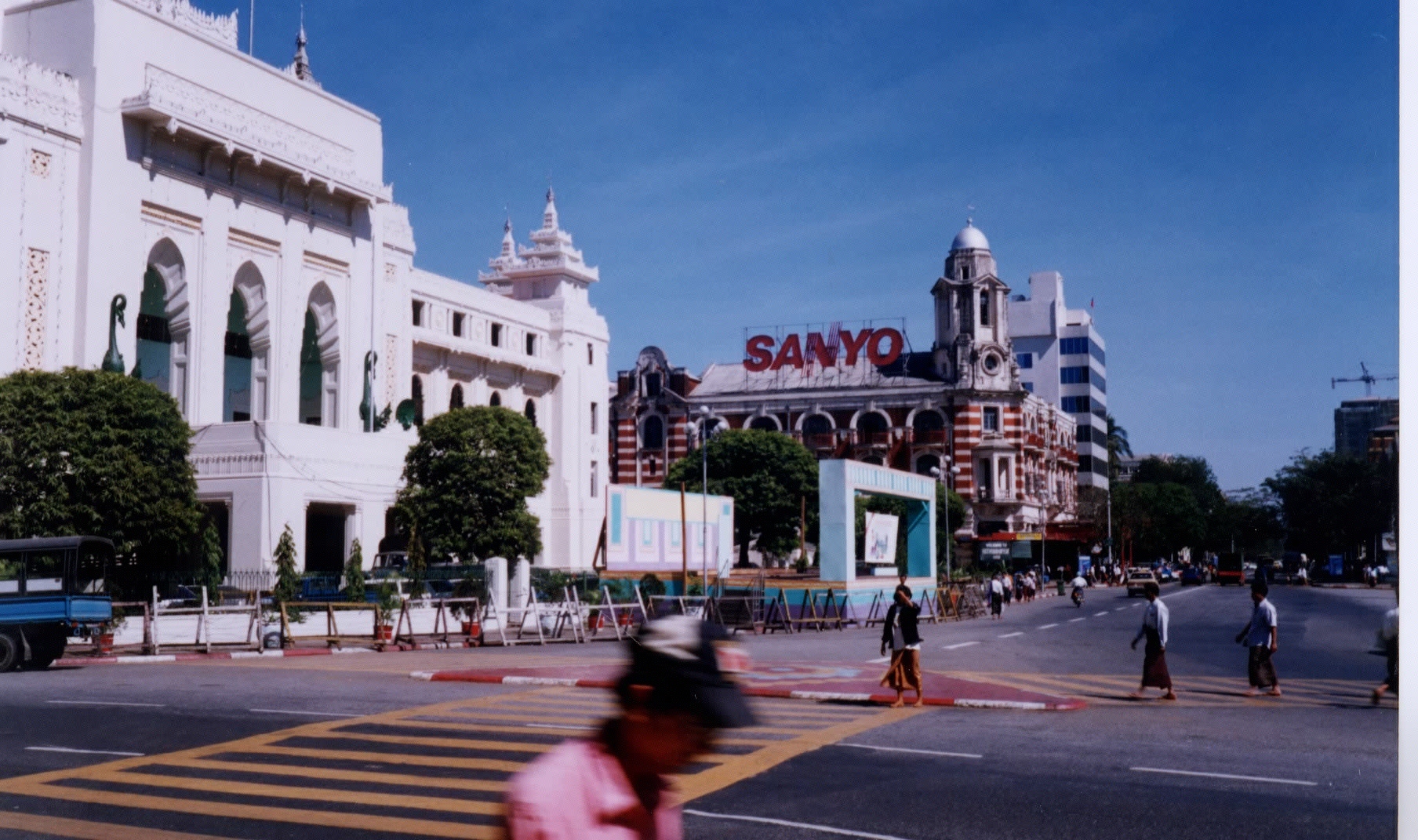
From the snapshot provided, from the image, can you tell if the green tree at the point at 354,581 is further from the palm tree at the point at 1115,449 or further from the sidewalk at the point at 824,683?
the palm tree at the point at 1115,449

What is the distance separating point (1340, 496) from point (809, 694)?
6.76 meters

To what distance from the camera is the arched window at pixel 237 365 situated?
46.0 m

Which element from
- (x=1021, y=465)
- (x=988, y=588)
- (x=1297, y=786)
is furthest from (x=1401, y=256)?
(x=1021, y=465)

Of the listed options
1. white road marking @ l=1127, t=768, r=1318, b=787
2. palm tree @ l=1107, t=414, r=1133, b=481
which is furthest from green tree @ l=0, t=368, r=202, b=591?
palm tree @ l=1107, t=414, r=1133, b=481

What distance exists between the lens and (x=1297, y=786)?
957 cm

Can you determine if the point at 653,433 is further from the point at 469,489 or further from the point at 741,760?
the point at 741,760

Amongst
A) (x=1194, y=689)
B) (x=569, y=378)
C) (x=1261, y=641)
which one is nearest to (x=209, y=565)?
(x=1194, y=689)

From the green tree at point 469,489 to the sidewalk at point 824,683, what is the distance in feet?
80.5

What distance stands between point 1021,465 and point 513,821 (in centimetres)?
7989

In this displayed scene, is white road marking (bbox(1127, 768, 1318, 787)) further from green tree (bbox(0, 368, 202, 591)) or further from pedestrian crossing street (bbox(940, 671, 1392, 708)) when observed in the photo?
green tree (bbox(0, 368, 202, 591))

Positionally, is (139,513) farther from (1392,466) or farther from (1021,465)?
(1021,465)

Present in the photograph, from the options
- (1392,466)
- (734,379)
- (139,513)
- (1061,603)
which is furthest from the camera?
(734,379)

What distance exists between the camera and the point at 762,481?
7125cm

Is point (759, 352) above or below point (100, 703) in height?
above
